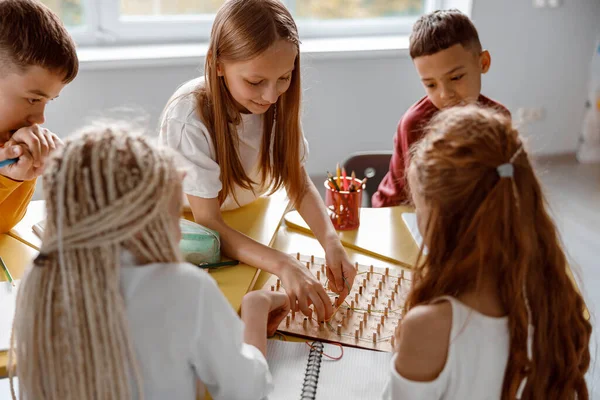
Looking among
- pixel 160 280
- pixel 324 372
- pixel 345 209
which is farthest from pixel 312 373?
pixel 345 209

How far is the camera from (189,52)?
10.2ft

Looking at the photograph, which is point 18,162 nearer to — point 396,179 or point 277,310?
point 277,310

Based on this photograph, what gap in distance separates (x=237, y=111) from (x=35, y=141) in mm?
442

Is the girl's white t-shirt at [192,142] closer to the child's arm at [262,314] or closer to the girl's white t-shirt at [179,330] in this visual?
the child's arm at [262,314]

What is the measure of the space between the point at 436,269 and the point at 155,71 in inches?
94.2

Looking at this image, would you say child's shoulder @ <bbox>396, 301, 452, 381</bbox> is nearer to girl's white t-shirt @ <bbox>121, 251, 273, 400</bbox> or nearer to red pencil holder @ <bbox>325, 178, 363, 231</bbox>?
girl's white t-shirt @ <bbox>121, 251, 273, 400</bbox>

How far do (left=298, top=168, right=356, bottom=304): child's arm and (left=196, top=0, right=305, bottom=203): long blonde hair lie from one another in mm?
37

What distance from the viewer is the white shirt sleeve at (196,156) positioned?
1421 mm

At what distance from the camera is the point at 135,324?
2.65 feet

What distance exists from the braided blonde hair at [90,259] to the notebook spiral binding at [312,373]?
0.31m

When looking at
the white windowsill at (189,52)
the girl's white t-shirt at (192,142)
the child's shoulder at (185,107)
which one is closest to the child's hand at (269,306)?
the girl's white t-shirt at (192,142)

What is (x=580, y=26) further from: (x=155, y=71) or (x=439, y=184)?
(x=439, y=184)

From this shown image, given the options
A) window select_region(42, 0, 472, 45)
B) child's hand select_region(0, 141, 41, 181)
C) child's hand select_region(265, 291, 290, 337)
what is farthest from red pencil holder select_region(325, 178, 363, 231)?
window select_region(42, 0, 472, 45)

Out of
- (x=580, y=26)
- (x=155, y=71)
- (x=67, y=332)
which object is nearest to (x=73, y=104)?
(x=155, y=71)
